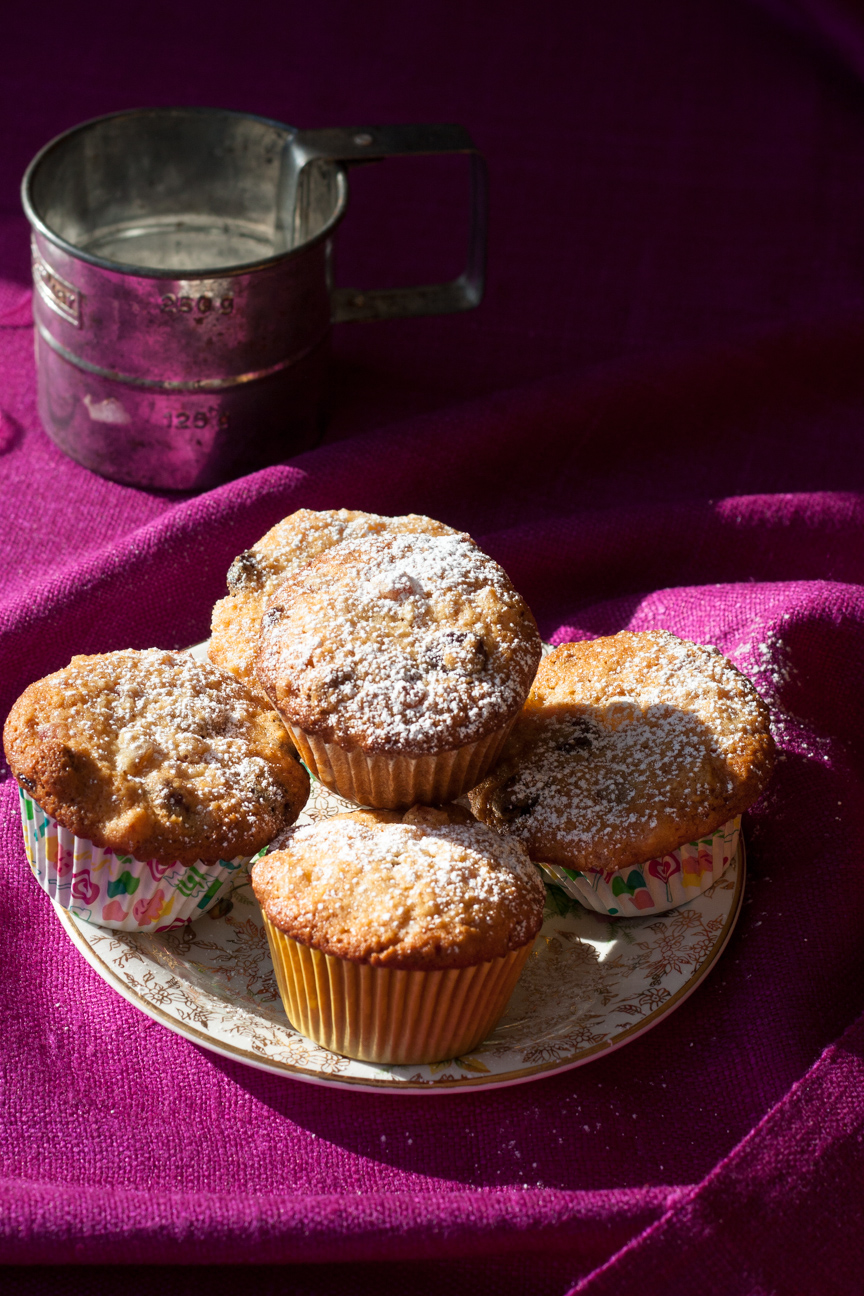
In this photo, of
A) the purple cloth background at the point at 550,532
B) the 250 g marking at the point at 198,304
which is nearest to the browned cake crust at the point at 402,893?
the purple cloth background at the point at 550,532

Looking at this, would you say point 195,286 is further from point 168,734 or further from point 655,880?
point 655,880

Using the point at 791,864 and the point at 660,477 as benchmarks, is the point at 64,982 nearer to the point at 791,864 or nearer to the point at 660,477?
the point at 791,864

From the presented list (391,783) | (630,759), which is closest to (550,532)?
(630,759)

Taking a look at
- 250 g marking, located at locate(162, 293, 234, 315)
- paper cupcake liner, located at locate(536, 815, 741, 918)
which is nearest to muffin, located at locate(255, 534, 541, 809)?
paper cupcake liner, located at locate(536, 815, 741, 918)

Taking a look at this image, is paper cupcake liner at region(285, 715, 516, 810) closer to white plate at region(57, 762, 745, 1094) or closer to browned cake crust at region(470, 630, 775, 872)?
browned cake crust at region(470, 630, 775, 872)

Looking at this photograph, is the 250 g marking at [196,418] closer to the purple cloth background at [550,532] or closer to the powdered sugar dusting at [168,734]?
the purple cloth background at [550,532]

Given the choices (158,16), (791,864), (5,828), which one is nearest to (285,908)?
(5,828)
